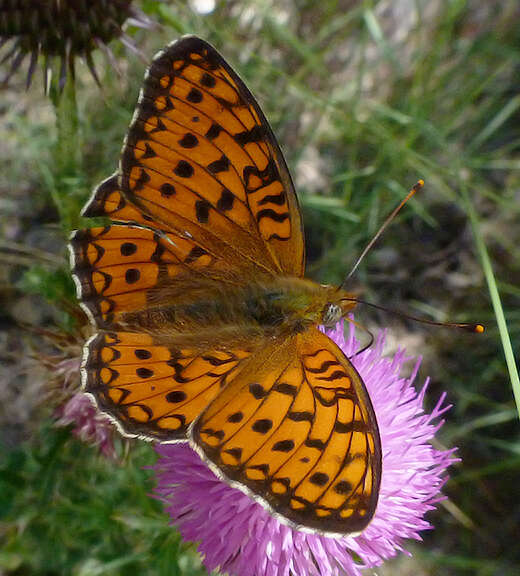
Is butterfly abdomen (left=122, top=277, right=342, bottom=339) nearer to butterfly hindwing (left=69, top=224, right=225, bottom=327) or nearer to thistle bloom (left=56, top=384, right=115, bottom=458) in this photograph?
butterfly hindwing (left=69, top=224, right=225, bottom=327)

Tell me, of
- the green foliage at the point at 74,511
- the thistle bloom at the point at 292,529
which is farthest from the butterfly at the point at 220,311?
the green foliage at the point at 74,511

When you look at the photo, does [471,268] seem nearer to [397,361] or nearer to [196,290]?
[397,361]

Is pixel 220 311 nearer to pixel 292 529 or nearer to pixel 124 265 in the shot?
pixel 124 265

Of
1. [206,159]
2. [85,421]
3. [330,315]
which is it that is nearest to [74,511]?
[85,421]

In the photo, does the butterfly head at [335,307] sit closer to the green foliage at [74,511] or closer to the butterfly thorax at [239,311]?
the butterfly thorax at [239,311]

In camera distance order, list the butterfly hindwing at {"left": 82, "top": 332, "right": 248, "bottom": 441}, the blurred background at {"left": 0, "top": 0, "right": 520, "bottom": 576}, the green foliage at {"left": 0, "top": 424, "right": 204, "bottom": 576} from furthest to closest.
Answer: the blurred background at {"left": 0, "top": 0, "right": 520, "bottom": 576} → the green foliage at {"left": 0, "top": 424, "right": 204, "bottom": 576} → the butterfly hindwing at {"left": 82, "top": 332, "right": 248, "bottom": 441}

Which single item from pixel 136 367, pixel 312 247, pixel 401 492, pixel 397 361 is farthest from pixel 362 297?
pixel 136 367

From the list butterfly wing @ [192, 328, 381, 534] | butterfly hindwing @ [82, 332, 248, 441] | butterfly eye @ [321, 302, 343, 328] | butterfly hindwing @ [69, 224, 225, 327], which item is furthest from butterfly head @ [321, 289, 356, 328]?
butterfly hindwing @ [69, 224, 225, 327]

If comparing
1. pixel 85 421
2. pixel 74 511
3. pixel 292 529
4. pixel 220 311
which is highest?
pixel 220 311
